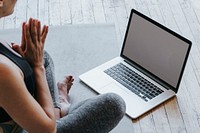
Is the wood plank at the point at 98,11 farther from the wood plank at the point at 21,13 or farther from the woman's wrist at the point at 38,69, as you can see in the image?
the woman's wrist at the point at 38,69

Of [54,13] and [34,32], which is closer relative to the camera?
[34,32]

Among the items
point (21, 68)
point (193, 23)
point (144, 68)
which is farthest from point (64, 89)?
point (193, 23)

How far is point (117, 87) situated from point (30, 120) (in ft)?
3.02

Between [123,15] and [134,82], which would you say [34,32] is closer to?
[134,82]

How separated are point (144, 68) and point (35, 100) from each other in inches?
38.1

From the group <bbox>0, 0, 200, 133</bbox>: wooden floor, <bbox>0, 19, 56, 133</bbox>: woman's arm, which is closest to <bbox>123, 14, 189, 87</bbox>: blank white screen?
<bbox>0, 0, 200, 133</bbox>: wooden floor

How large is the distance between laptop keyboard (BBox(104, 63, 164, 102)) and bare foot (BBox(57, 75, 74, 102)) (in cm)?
21

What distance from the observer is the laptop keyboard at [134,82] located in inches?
77.6

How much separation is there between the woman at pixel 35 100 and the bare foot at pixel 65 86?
0.10m

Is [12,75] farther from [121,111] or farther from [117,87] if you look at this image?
[117,87]

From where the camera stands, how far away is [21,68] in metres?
1.19

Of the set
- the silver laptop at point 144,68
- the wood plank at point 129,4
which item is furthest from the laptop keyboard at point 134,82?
the wood plank at point 129,4

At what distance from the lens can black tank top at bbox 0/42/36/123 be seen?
1173mm

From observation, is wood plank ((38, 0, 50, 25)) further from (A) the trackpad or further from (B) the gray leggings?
(B) the gray leggings
